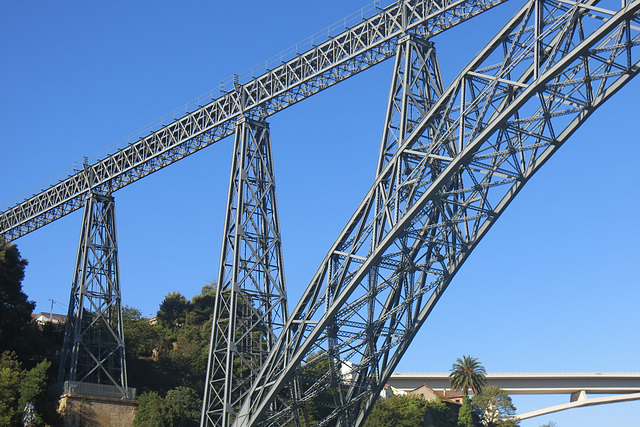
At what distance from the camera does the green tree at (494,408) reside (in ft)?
222

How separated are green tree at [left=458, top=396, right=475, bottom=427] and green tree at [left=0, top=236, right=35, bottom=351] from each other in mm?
36074

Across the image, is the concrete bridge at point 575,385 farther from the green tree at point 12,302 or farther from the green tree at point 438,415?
the green tree at point 12,302

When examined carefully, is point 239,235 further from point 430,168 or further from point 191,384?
point 191,384

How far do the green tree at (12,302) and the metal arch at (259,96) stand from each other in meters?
3.82

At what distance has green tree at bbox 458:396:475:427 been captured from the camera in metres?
64.4

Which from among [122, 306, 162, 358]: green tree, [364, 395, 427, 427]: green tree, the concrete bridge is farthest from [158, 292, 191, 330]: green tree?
the concrete bridge

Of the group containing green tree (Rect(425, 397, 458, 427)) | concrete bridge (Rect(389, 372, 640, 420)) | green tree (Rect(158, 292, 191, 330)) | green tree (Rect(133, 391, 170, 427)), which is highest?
green tree (Rect(158, 292, 191, 330))

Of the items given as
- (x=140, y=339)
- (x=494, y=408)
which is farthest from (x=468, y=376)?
(x=140, y=339)

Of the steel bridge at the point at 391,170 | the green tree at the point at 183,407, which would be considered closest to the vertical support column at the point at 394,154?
the steel bridge at the point at 391,170

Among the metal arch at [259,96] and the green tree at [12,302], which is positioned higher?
the metal arch at [259,96]

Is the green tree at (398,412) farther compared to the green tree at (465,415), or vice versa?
the green tree at (465,415)

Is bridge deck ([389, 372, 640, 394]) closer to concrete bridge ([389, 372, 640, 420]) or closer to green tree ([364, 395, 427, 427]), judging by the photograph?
concrete bridge ([389, 372, 640, 420])

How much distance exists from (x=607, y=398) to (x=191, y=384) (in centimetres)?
5323

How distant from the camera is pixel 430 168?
24.1 metres
